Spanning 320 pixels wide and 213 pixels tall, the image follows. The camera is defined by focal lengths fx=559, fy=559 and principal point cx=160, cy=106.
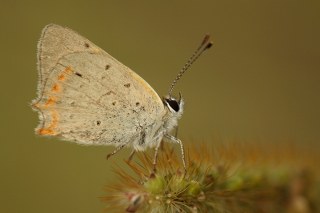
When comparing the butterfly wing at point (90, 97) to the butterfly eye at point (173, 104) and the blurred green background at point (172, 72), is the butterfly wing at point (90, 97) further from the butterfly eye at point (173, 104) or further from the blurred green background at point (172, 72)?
the blurred green background at point (172, 72)

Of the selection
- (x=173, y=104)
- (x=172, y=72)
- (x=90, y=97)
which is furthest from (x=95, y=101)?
(x=172, y=72)

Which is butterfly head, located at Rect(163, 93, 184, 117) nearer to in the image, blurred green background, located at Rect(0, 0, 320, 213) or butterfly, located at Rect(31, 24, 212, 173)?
butterfly, located at Rect(31, 24, 212, 173)

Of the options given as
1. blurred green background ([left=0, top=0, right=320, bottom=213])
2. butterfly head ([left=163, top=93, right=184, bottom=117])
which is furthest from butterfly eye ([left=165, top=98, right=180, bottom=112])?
blurred green background ([left=0, top=0, right=320, bottom=213])

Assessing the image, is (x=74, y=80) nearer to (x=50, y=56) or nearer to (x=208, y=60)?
(x=50, y=56)

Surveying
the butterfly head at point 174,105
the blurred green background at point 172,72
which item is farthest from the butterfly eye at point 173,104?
the blurred green background at point 172,72

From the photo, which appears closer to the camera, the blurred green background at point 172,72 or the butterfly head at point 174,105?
the butterfly head at point 174,105

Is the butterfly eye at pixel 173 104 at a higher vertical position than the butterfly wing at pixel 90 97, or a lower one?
higher

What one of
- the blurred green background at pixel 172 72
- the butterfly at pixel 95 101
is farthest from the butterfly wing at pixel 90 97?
the blurred green background at pixel 172 72
